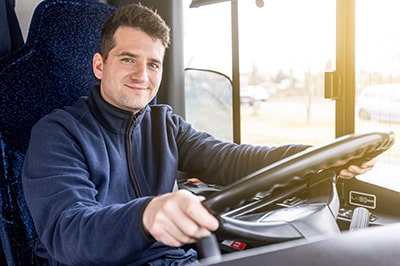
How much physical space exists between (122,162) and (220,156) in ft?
1.14

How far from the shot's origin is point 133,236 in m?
0.77

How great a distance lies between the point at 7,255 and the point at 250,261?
934 millimetres

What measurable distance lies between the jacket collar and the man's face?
4 cm

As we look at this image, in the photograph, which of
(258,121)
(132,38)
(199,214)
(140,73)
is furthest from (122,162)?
(258,121)

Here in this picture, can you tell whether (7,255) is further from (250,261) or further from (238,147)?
(250,261)

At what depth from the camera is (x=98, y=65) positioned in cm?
139

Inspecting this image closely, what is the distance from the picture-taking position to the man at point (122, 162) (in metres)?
0.81

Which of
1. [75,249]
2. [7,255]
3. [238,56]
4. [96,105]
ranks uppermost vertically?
[238,56]

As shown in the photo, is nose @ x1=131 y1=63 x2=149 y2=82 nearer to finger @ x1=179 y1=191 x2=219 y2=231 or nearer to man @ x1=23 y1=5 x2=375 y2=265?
man @ x1=23 y1=5 x2=375 y2=265

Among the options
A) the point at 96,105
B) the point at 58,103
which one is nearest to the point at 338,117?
the point at 96,105

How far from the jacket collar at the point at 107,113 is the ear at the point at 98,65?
0.06 m

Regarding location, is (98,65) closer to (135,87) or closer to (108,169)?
(135,87)

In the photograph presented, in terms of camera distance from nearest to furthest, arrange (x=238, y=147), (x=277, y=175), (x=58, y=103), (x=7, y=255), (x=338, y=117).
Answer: (x=277, y=175), (x=7, y=255), (x=58, y=103), (x=238, y=147), (x=338, y=117)

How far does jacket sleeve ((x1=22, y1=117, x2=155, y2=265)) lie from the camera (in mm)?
789
